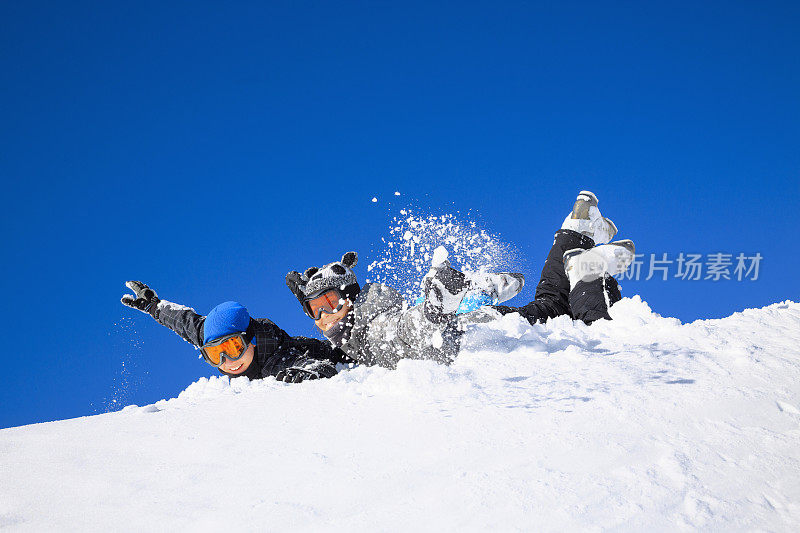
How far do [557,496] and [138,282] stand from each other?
4.16 meters

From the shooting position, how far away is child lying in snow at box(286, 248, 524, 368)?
3.00 meters

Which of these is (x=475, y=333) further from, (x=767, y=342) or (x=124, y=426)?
(x=124, y=426)

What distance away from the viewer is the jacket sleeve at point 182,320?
415 centimetres

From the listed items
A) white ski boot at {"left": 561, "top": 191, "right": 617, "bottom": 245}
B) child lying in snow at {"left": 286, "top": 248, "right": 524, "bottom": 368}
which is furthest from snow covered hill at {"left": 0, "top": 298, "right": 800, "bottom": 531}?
white ski boot at {"left": 561, "top": 191, "right": 617, "bottom": 245}

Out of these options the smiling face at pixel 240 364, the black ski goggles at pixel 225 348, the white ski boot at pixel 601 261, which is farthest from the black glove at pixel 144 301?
the white ski boot at pixel 601 261

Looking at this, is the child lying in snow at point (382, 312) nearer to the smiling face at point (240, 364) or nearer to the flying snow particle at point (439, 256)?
the flying snow particle at point (439, 256)

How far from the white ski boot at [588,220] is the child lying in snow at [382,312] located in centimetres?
158

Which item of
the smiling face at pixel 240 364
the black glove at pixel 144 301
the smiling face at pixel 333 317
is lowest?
the smiling face at pixel 240 364

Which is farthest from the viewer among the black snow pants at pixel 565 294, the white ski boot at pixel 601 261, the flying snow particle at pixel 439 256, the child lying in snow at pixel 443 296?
the white ski boot at pixel 601 261

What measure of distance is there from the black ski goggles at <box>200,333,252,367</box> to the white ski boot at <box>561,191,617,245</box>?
377 centimetres

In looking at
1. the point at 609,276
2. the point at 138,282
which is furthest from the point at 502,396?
the point at 138,282

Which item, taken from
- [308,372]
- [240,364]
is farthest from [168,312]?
[308,372]

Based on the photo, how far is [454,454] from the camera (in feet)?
5.89

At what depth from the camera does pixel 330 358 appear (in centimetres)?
438
